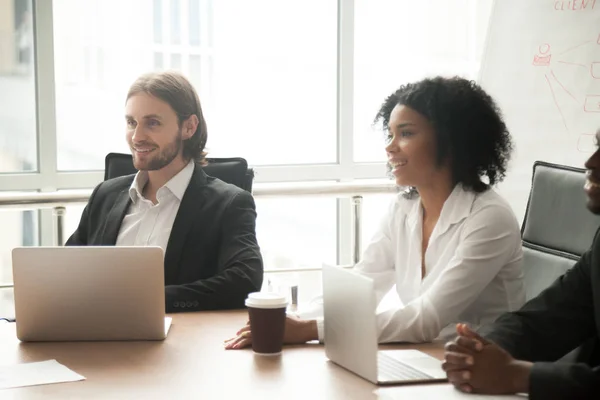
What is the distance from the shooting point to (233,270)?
95.0 inches

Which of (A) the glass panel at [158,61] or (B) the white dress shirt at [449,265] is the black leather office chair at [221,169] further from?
(A) the glass panel at [158,61]

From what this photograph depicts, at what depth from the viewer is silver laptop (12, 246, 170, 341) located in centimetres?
192

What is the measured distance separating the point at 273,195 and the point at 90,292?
185cm

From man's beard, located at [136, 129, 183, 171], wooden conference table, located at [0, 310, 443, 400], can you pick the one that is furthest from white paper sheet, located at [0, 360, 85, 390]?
man's beard, located at [136, 129, 183, 171]

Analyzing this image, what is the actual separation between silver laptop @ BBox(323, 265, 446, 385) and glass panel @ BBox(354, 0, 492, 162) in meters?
2.96

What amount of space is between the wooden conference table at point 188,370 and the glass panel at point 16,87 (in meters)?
2.15

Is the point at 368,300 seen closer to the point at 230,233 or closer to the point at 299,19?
the point at 230,233

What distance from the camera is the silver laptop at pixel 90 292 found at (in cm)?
192

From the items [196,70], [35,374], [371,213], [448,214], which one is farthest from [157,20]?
Answer: [35,374]

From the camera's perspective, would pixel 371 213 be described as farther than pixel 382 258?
Yes

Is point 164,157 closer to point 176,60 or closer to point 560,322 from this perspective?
point 560,322

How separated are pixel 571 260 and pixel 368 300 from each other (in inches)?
36.7

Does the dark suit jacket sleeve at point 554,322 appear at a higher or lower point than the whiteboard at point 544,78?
lower

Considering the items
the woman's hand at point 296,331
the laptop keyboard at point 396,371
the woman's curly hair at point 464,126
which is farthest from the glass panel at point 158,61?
the laptop keyboard at point 396,371
